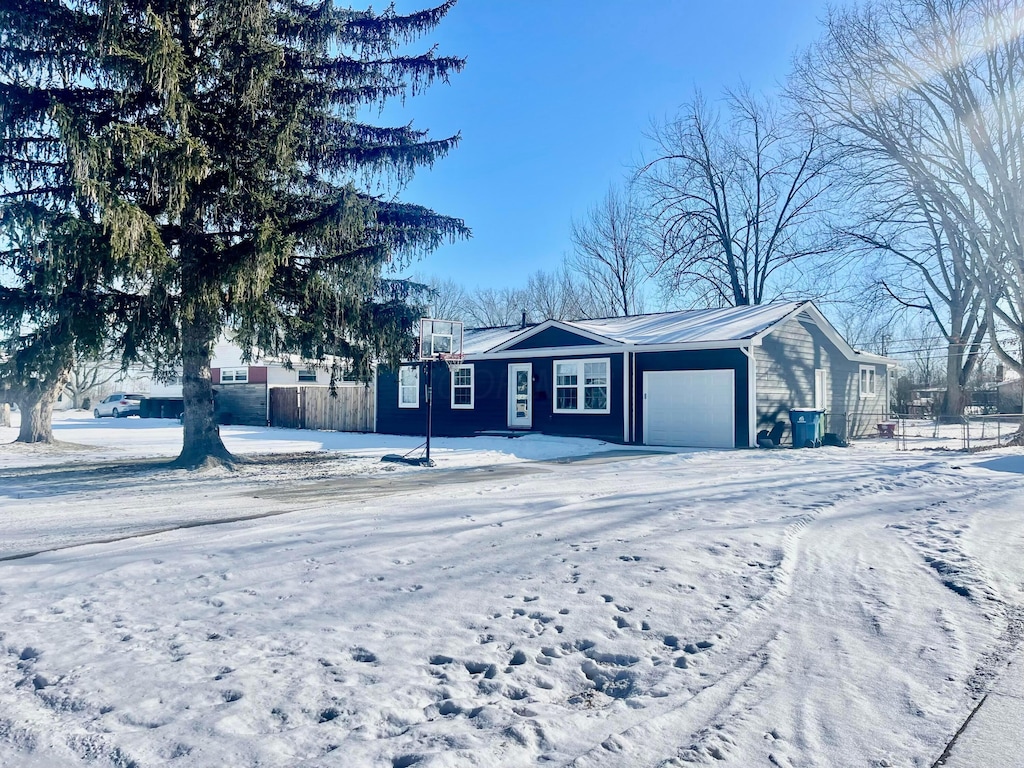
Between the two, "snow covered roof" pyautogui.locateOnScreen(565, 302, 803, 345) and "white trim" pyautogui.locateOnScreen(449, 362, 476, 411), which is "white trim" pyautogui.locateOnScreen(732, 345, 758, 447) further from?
"white trim" pyautogui.locateOnScreen(449, 362, 476, 411)

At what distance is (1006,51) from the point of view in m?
19.3

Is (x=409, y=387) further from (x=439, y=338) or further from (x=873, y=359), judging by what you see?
(x=873, y=359)

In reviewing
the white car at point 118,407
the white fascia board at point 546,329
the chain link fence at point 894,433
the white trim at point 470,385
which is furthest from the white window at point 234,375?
the chain link fence at point 894,433

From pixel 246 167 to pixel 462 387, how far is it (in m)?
11.3

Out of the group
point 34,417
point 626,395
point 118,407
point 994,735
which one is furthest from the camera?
point 118,407

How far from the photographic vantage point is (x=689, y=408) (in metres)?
18.1

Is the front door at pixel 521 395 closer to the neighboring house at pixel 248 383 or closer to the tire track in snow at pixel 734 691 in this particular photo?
the neighboring house at pixel 248 383

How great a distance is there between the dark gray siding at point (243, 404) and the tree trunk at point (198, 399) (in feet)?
57.0

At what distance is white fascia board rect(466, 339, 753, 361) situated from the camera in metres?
17.2

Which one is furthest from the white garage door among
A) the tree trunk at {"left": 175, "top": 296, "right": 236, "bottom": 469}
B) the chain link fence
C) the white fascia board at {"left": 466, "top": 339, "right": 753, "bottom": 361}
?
the tree trunk at {"left": 175, "top": 296, "right": 236, "bottom": 469}

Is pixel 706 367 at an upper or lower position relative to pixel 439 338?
lower

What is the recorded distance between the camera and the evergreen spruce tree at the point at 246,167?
34.4ft

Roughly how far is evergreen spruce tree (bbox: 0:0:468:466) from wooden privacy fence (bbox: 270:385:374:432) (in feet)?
35.4

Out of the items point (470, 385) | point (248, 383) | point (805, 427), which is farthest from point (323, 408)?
point (805, 427)
